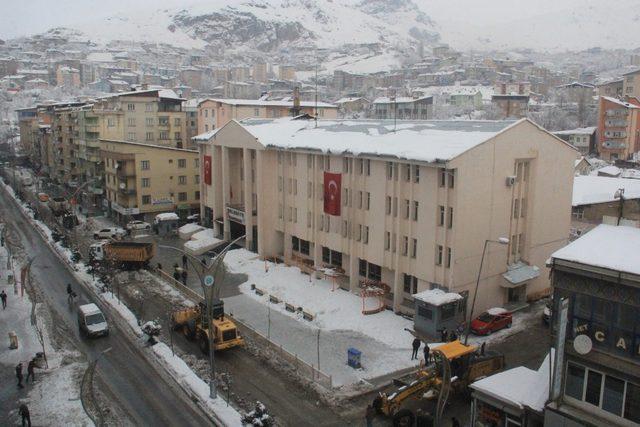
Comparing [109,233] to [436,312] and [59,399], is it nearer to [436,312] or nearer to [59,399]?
[59,399]

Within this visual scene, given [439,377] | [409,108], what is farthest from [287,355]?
[409,108]

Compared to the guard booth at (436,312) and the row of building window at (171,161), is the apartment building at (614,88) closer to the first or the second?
the row of building window at (171,161)

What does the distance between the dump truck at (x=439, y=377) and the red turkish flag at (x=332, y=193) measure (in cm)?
1836

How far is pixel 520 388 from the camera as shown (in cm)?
2203

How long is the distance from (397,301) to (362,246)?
5.37 metres

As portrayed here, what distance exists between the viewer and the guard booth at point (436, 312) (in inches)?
1355

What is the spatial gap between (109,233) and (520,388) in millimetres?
51830

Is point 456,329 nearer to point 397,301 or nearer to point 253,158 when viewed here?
point 397,301

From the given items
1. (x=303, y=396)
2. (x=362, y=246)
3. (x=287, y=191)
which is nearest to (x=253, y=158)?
(x=287, y=191)

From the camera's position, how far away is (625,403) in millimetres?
18344

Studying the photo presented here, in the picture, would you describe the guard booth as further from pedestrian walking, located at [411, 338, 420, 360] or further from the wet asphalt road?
the wet asphalt road

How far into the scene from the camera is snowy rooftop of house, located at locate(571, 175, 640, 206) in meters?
54.5

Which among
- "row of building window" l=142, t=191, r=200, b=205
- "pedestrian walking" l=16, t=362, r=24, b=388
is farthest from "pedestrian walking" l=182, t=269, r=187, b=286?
"row of building window" l=142, t=191, r=200, b=205

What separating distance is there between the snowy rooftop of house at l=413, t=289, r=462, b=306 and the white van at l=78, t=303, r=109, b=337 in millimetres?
19419
